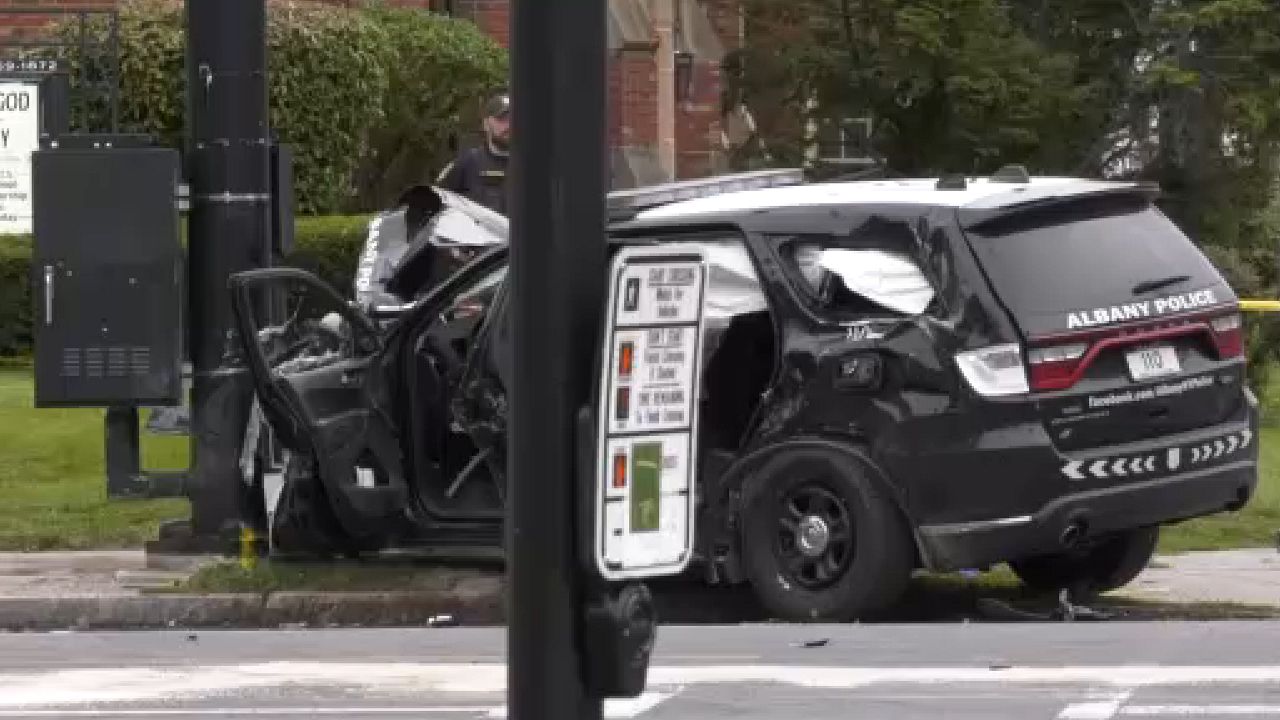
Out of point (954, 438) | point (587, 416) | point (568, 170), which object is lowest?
point (954, 438)

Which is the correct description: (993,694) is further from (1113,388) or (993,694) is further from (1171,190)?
(1171,190)

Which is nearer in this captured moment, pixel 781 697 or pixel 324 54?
pixel 781 697

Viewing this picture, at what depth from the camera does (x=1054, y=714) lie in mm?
8273

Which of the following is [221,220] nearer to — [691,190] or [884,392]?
[691,190]

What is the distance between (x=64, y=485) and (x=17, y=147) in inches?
239

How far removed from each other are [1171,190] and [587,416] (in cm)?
1954

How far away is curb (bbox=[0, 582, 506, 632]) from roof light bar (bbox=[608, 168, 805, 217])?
5.90 feet

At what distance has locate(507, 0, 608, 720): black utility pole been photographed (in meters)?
4.02

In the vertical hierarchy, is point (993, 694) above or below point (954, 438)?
below

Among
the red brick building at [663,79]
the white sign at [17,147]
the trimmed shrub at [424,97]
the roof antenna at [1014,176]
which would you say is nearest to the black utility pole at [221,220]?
the roof antenna at [1014,176]

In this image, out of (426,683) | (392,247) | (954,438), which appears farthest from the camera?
(392,247)

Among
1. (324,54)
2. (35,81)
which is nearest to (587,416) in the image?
(35,81)

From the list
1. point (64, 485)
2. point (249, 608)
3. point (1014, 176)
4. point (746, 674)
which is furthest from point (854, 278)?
point (64, 485)

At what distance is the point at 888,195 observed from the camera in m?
10.8
